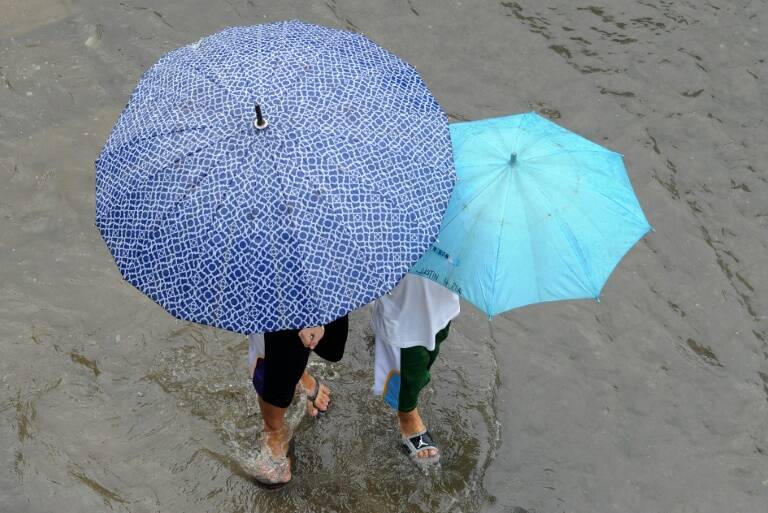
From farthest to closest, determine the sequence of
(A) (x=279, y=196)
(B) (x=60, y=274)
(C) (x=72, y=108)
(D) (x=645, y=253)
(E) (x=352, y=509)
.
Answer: (C) (x=72, y=108), (D) (x=645, y=253), (B) (x=60, y=274), (E) (x=352, y=509), (A) (x=279, y=196)

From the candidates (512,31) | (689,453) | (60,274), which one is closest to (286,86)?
(60,274)

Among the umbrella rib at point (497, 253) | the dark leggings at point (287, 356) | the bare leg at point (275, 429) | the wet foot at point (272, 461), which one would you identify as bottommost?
the wet foot at point (272, 461)

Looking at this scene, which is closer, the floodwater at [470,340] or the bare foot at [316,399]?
the floodwater at [470,340]

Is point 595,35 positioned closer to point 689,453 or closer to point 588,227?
point 689,453

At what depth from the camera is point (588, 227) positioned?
2658 mm

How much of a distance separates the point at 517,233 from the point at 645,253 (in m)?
2.21

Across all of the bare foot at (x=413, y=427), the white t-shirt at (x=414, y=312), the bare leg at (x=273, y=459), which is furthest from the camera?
the bare foot at (x=413, y=427)

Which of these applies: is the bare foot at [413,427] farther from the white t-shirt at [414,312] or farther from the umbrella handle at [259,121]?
the umbrella handle at [259,121]

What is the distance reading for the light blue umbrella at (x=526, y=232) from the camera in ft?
8.64

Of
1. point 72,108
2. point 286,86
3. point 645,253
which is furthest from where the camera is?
point 72,108

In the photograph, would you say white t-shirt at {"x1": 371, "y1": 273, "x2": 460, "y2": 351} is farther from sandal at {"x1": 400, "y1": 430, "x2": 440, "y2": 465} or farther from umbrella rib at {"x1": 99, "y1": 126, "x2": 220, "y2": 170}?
umbrella rib at {"x1": 99, "y1": 126, "x2": 220, "y2": 170}

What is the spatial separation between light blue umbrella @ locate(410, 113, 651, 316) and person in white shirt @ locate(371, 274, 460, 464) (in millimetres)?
242

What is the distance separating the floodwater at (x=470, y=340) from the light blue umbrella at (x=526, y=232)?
1.43 m

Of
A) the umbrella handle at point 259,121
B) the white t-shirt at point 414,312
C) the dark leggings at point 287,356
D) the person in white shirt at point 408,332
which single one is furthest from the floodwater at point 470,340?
the umbrella handle at point 259,121
